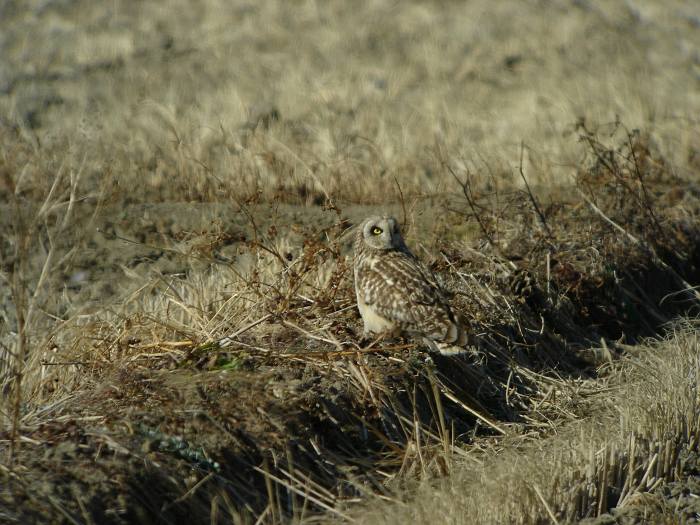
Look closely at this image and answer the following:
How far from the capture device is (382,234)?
7367 mm

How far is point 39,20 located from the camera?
64.5ft

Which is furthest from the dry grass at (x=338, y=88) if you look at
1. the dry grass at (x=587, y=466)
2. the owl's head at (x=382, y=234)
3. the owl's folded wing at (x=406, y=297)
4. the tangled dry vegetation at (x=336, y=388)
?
the dry grass at (x=587, y=466)

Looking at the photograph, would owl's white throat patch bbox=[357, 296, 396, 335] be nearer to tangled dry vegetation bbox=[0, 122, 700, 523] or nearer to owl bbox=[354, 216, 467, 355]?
owl bbox=[354, 216, 467, 355]

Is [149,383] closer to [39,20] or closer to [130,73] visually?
[130,73]

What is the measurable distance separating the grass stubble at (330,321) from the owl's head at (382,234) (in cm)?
32

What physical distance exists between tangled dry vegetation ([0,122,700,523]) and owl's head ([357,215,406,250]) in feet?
1.05

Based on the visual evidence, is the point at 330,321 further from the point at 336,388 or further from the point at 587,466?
Answer: the point at 587,466

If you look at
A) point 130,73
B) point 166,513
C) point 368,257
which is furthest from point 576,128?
point 130,73

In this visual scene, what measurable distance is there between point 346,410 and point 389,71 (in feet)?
40.7

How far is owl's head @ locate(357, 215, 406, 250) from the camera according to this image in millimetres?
7344

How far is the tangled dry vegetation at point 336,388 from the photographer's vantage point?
5359 millimetres

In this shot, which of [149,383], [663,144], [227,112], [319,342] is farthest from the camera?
[227,112]

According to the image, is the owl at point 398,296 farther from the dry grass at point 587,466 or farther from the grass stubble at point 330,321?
the dry grass at point 587,466

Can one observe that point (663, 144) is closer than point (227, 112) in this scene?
Yes
